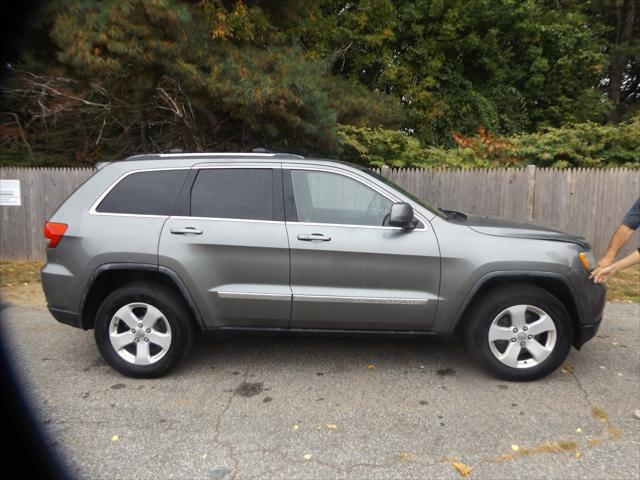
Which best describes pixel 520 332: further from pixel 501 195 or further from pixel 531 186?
pixel 531 186

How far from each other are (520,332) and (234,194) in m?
2.58

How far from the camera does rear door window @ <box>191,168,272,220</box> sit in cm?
393

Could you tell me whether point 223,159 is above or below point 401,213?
above

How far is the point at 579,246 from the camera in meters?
3.91

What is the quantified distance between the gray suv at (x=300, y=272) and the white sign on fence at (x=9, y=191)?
5575 millimetres

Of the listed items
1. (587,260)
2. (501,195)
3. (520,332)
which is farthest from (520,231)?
(501,195)

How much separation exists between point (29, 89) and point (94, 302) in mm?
8387

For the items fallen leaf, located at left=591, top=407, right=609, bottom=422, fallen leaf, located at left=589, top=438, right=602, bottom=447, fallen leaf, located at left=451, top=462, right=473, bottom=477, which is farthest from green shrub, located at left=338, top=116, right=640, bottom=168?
fallen leaf, located at left=451, top=462, right=473, bottom=477

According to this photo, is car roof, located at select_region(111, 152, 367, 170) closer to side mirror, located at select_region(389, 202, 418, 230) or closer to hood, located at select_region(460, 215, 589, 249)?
side mirror, located at select_region(389, 202, 418, 230)

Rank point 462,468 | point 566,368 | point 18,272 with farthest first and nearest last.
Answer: point 18,272 < point 566,368 < point 462,468

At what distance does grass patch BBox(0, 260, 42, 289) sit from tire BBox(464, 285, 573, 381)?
670cm

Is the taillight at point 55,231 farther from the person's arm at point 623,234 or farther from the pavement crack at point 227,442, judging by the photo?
the person's arm at point 623,234

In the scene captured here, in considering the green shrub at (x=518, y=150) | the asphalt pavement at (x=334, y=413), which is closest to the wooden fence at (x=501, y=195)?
the green shrub at (x=518, y=150)

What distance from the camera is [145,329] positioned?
3.89m
